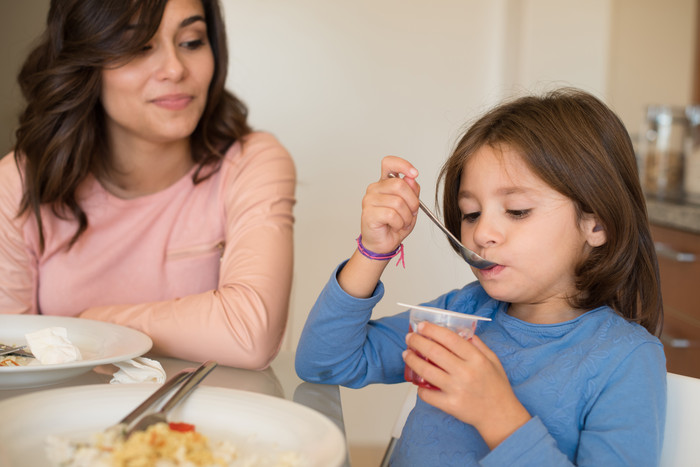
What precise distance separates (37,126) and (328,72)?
5.34 feet

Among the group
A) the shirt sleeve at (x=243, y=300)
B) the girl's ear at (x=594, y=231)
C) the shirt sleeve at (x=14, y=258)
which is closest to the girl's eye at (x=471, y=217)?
the girl's ear at (x=594, y=231)

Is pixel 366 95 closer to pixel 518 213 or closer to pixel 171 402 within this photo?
pixel 518 213

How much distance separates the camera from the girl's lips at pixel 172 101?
157 centimetres

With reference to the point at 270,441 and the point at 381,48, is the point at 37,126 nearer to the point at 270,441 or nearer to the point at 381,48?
the point at 270,441

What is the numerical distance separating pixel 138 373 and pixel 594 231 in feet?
2.33

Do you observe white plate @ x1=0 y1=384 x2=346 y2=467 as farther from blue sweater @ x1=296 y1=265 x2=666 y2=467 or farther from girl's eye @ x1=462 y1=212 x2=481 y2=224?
girl's eye @ x1=462 y1=212 x2=481 y2=224

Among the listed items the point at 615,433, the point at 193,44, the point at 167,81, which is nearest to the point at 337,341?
the point at 615,433

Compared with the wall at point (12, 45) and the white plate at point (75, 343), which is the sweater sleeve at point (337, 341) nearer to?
the white plate at point (75, 343)

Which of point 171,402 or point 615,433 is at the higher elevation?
point 171,402

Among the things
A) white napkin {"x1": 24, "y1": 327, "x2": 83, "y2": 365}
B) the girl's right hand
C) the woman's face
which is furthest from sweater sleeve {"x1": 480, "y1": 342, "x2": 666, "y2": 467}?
the woman's face

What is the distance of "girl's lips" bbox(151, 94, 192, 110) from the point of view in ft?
5.16

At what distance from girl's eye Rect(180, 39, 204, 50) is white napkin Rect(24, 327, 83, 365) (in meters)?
0.84

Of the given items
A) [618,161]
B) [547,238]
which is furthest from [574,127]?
[547,238]

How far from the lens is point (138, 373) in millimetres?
999
